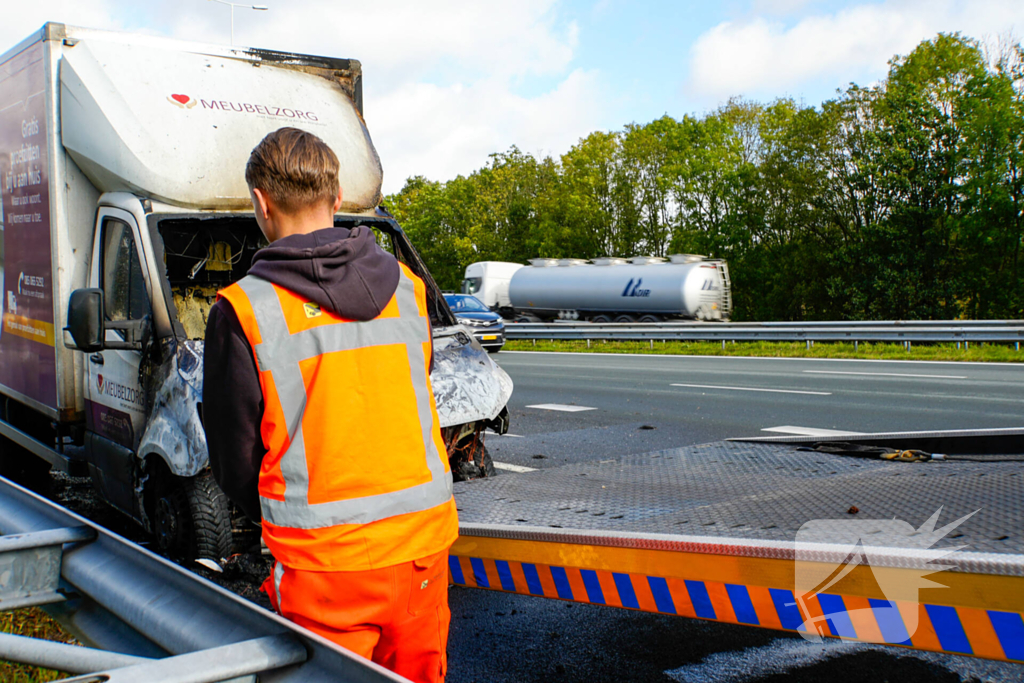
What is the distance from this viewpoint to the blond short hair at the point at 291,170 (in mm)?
1933

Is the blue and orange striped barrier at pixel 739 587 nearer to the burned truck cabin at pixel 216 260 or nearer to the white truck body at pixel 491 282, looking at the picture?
the burned truck cabin at pixel 216 260

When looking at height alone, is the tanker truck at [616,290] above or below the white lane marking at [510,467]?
above

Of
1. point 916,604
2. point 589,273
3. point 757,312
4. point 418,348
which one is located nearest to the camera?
point 916,604

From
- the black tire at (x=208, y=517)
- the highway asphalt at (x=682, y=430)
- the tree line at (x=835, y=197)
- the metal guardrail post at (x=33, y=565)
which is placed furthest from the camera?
the tree line at (x=835, y=197)

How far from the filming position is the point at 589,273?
3356cm

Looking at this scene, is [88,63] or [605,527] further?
[88,63]

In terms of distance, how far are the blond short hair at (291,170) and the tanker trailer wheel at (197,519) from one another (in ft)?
7.84

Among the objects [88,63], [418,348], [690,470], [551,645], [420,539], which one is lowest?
[551,645]

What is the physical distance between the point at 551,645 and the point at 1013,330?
1688cm

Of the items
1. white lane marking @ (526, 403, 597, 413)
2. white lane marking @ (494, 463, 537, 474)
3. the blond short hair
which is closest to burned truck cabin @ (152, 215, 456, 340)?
white lane marking @ (494, 463, 537, 474)

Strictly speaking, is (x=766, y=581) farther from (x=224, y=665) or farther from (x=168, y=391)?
(x=168, y=391)

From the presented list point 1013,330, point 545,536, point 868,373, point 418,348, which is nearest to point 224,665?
point 418,348

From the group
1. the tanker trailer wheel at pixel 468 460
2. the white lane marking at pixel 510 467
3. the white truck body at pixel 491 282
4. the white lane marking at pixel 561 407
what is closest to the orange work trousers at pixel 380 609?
the tanker trailer wheel at pixel 468 460

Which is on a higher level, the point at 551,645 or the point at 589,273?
the point at 589,273
